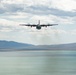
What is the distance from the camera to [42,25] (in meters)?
82.1

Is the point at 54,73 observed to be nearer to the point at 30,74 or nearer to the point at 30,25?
the point at 30,74

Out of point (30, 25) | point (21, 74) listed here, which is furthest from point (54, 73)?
point (30, 25)

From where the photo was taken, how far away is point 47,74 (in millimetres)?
54188

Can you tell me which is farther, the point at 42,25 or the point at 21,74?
the point at 42,25

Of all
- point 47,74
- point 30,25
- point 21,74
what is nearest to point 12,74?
point 21,74

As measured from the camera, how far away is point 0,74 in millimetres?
54438

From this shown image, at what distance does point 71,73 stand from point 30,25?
29.7m

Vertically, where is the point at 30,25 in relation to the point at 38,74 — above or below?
above

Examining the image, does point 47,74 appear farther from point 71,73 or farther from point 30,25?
point 30,25

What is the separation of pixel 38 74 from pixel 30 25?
2863 centimetres

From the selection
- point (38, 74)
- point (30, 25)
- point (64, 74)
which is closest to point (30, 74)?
point (38, 74)

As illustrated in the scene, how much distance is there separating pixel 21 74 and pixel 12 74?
3.99 feet

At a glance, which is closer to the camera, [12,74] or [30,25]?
[12,74]

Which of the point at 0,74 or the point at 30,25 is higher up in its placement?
the point at 30,25
